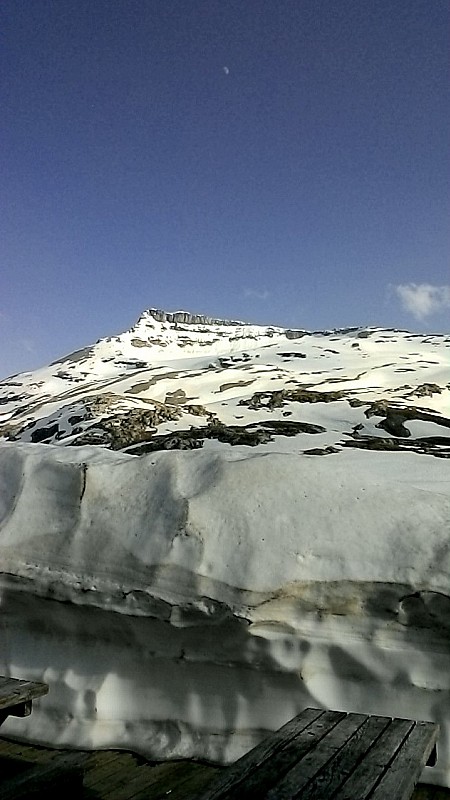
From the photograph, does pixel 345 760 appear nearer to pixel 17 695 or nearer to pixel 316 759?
pixel 316 759

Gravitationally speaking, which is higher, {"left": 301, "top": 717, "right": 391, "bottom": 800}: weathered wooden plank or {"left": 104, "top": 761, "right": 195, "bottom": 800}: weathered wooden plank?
{"left": 301, "top": 717, "right": 391, "bottom": 800}: weathered wooden plank

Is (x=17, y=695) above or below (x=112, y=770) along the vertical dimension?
above

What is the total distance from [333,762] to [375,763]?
182 millimetres

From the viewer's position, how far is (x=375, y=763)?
2.68m

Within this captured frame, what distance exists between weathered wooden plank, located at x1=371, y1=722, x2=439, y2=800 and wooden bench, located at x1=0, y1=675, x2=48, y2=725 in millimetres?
2250

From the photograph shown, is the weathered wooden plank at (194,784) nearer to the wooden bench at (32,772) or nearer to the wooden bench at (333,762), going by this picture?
the wooden bench at (32,772)

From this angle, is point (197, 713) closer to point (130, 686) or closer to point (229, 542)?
point (130, 686)

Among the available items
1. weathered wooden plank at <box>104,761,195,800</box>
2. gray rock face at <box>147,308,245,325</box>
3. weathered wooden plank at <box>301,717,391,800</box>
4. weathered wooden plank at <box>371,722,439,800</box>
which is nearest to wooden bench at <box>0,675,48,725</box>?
weathered wooden plank at <box>104,761,195,800</box>

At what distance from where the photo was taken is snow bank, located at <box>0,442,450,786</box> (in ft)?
13.5

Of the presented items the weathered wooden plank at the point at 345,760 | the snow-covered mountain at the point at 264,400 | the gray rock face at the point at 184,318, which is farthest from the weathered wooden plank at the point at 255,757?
the gray rock face at the point at 184,318

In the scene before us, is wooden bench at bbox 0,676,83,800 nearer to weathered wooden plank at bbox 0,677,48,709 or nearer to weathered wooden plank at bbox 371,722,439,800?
weathered wooden plank at bbox 0,677,48,709

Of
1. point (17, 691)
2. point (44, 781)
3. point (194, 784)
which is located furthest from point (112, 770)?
point (17, 691)

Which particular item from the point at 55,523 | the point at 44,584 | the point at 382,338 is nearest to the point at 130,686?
the point at 44,584

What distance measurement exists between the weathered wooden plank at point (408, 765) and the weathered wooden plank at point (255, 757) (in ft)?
1.60
